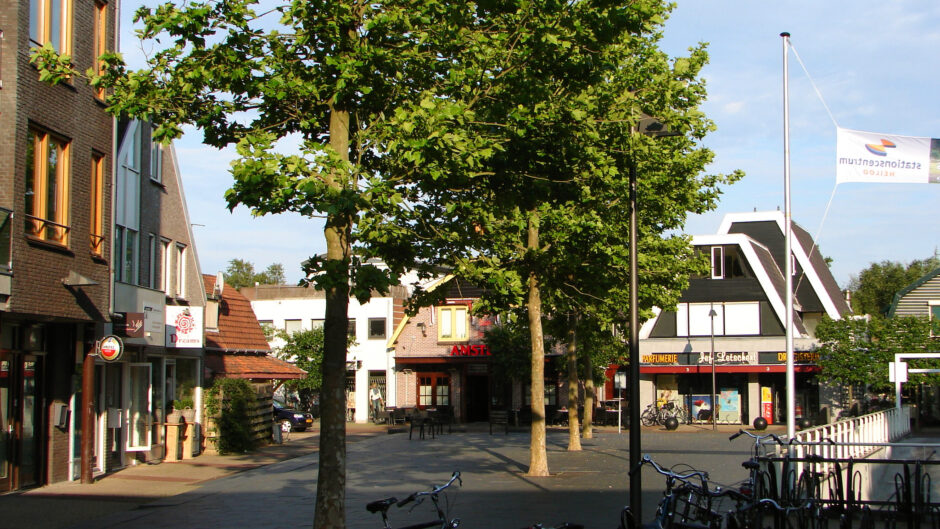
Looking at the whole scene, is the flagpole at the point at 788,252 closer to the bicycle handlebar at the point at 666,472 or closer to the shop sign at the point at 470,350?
the bicycle handlebar at the point at 666,472

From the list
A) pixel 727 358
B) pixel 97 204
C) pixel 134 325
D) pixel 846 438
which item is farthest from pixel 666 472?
pixel 727 358

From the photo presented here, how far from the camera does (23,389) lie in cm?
1770

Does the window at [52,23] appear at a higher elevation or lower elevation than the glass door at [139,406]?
higher

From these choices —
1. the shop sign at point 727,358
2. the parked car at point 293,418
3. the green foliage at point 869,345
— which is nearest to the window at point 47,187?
the parked car at point 293,418

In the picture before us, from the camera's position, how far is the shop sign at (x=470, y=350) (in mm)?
47428

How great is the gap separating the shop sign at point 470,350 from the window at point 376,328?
5704 millimetres

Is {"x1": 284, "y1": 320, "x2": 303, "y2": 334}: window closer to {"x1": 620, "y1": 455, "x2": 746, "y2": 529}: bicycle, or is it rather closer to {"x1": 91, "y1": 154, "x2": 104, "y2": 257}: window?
{"x1": 91, "y1": 154, "x2": 104, "y2": 257}: window

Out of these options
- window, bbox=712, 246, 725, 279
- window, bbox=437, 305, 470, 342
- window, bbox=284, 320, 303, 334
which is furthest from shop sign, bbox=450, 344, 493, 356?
window, bbox=712, 246, 725, 279

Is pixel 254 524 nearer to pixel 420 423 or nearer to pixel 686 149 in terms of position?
pixel 686 149

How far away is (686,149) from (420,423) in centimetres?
1577

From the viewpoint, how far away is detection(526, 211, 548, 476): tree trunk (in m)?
20.2

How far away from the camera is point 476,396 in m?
48.9

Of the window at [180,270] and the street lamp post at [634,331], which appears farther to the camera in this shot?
the window at [180,270]

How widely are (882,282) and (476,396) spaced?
45.8m
